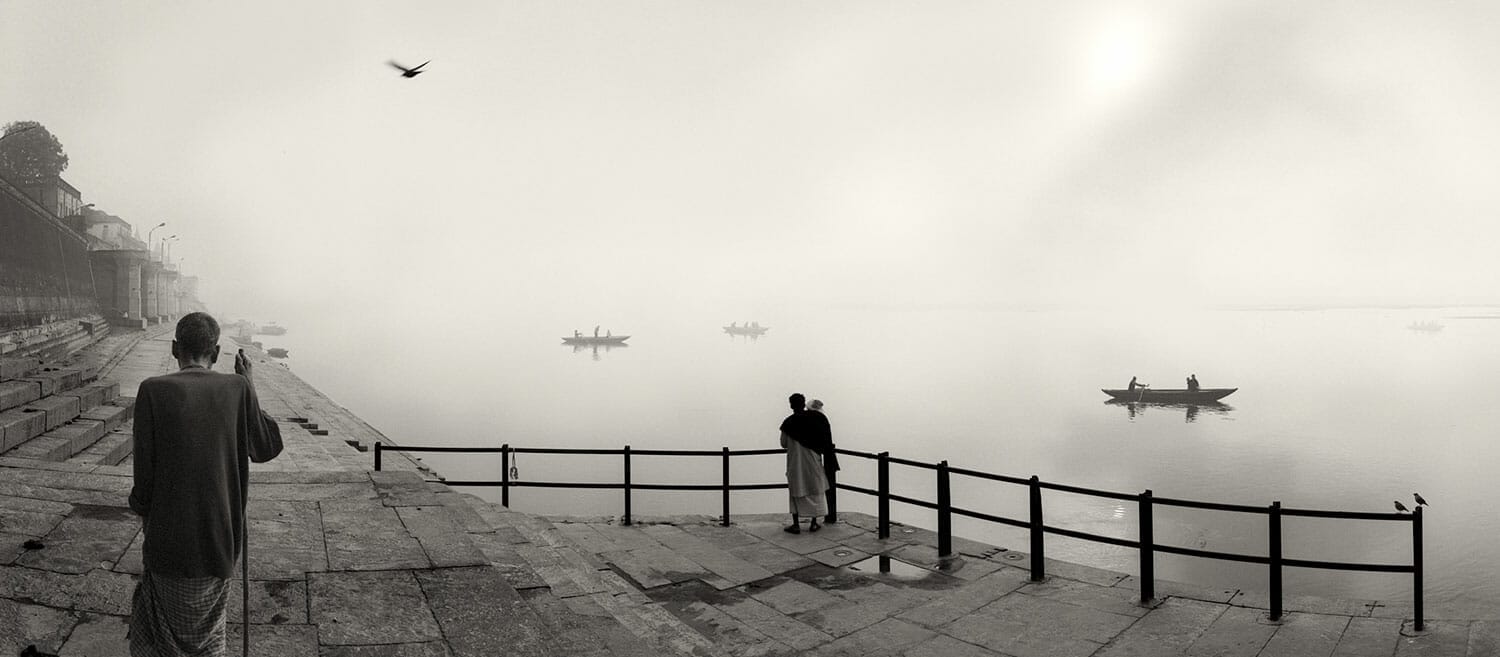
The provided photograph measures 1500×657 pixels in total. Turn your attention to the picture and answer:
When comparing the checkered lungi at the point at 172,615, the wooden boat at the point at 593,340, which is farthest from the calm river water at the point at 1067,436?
the wooden boat at the point at 593,340

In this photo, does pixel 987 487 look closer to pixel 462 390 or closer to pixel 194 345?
pixel 194 345

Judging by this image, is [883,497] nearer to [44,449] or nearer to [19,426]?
[44,449]

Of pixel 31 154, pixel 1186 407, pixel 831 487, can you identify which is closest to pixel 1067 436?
pixel 1186 407

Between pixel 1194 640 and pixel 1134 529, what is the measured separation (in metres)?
28.7

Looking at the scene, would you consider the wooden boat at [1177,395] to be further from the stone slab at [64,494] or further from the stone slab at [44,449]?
the stone slab at [64,494]

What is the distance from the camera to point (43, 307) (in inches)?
1428

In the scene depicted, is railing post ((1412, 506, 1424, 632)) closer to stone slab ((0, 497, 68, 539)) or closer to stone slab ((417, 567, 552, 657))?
stone slab ((417, 567, 552, 657))

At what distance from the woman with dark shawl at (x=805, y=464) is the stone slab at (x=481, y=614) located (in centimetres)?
403

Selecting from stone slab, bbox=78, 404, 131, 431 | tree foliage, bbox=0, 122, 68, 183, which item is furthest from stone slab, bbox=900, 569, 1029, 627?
tree foliage, bbox=0, 122, 68, 183

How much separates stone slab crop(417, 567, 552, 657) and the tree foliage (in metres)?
81.6

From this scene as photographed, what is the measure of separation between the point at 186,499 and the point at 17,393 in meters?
9.93

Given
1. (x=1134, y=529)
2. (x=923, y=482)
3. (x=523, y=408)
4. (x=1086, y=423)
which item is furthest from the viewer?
(x=523, y=408)

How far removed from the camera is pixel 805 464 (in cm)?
890

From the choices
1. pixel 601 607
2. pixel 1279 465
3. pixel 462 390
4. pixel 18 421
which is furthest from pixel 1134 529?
pixel 462 390
